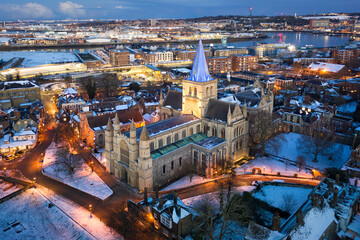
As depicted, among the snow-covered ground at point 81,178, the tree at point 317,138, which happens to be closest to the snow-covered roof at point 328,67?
the tree at point 317,138

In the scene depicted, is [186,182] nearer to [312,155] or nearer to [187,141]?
[187,141]

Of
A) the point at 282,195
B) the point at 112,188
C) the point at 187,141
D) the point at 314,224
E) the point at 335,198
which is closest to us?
the point at 314,224

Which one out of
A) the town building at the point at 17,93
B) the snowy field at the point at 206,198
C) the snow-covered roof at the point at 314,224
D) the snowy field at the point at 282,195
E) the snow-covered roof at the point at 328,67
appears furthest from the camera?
the snow-covered roof at the point at 328,67

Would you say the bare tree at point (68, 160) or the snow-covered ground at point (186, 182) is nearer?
the snow-covered ground at point (186, 182)

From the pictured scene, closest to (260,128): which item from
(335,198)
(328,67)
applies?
(335,198)

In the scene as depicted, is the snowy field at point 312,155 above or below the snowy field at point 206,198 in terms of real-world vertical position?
above

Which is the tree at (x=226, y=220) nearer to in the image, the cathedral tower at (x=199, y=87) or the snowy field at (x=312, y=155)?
the cathedral tower at (x=199, y=87)

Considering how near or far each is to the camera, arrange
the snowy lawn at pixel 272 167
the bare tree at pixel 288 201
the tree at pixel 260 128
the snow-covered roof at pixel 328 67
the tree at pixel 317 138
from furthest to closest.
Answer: the snow-covered roof at pixel 328 67 → the tree at pixel 260 128 → the tree at pixel 317 138 → the snowy lawn at pixel 272 167 → the bare tree at pixel 288 201
